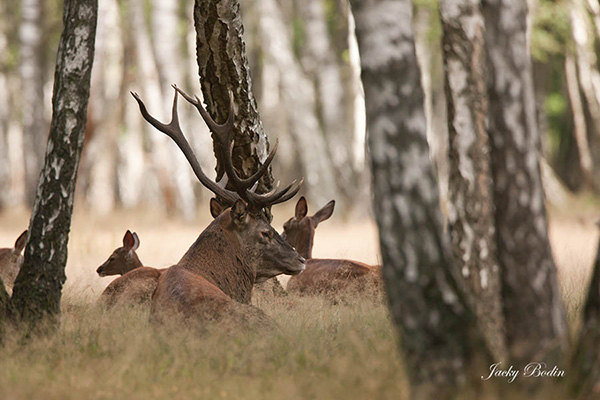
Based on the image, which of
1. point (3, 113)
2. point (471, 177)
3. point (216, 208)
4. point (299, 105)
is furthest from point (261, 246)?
point (3, 113)

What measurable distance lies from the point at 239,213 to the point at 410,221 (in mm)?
3281

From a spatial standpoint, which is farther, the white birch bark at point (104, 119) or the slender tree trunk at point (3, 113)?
the slender tree trunk at point (3, 113)

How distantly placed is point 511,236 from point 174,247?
9305 mm

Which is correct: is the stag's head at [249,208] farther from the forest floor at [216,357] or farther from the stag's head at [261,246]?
the forest floor at [216,357]

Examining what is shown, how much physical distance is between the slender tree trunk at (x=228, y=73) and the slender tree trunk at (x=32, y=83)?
1296cm

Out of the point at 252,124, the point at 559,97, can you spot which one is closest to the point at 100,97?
the point at 252,124

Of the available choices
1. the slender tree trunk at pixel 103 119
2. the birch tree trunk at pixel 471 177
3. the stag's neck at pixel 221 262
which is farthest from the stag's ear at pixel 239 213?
the slender tree trunk at pixel 103 119

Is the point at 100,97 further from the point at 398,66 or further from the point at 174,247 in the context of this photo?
the point at 398,66

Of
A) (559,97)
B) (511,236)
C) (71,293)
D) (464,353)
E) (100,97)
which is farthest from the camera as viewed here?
(559,97)

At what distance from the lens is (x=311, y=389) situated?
451 cm

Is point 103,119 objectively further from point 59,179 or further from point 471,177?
point 471,177

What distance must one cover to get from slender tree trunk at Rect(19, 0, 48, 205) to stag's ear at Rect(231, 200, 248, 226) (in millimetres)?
13935

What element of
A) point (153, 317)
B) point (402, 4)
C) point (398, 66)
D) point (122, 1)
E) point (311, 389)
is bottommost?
point (311, 389)

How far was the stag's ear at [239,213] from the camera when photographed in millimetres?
7160
